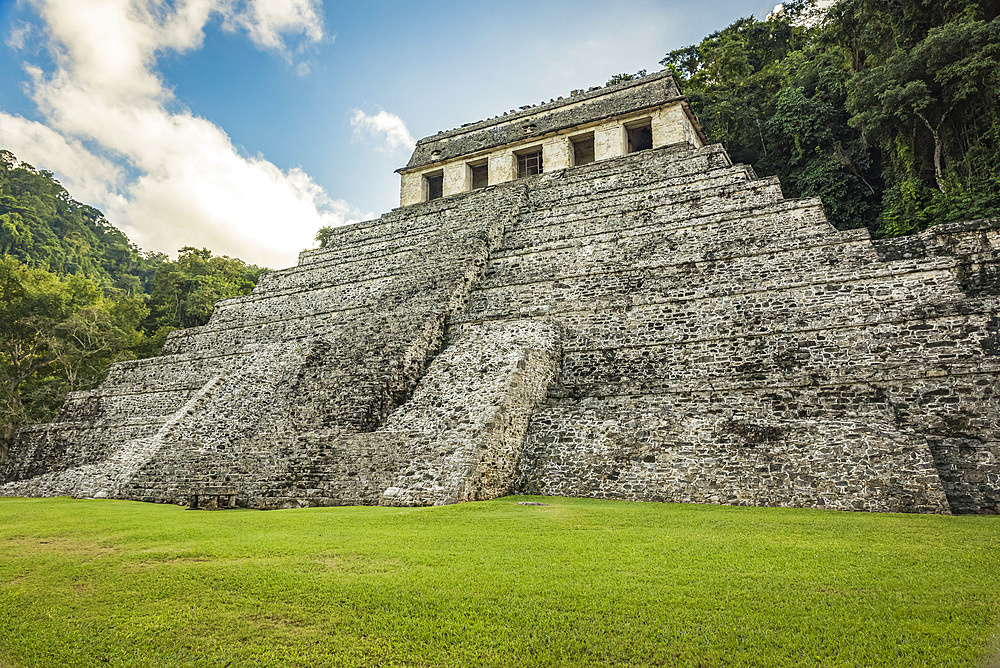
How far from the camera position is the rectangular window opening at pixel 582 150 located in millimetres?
18294

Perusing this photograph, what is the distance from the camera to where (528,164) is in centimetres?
1920

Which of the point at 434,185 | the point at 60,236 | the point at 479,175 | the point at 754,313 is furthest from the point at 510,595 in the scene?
the point at 60,236

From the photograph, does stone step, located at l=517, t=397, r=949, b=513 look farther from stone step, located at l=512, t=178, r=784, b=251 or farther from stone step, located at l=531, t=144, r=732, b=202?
stone step, located at l=531, t=144, r=732, b=202

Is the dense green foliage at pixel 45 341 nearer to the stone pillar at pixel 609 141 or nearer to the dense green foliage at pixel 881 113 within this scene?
the stone pillar at pixel 609 141

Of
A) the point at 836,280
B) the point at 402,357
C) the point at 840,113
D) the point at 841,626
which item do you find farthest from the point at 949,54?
the point at 841,626

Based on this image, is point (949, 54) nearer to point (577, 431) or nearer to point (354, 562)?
point (577, 431)

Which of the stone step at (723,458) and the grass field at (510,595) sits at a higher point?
the stone step at (723,458)

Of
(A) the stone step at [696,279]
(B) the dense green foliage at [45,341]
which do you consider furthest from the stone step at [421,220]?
(B) the dense green foliage at [45,341]

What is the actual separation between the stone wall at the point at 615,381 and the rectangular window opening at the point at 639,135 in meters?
4.57

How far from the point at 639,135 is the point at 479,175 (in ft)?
17.8

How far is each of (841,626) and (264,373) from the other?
9.59 m

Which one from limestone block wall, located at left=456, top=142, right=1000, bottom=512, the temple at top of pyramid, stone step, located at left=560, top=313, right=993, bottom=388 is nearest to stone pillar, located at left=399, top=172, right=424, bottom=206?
the temple at top of pyramid

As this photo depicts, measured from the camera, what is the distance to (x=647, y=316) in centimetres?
984

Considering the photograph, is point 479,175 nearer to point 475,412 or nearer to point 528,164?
point 528,164
